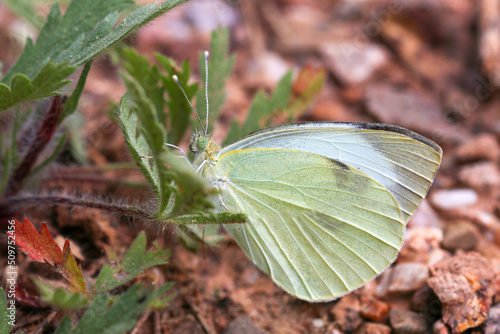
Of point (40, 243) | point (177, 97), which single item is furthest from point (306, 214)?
point (40, 243)

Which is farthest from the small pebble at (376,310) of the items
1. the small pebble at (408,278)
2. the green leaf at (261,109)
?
the green leaf at (261,109)

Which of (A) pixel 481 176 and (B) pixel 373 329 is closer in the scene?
(B) pixel 373 329

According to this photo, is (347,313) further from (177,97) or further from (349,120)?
(349,120)

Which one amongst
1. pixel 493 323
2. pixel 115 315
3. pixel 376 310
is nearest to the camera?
pixel 115 315

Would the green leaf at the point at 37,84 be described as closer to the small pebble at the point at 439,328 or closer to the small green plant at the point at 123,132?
the small green plant at the point at 123,132

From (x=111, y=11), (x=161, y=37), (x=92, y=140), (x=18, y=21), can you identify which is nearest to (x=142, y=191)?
(x=92, y=140)
